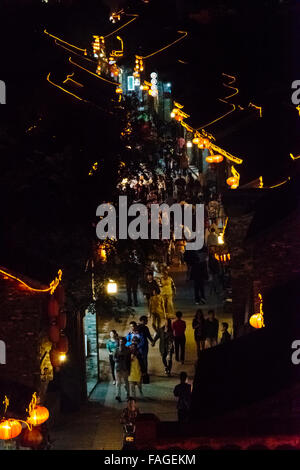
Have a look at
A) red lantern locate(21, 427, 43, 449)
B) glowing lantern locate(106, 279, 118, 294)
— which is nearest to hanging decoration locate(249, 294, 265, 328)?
red lantern locate(21, 427, 43, 449)

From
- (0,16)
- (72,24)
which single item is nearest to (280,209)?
(0,16)

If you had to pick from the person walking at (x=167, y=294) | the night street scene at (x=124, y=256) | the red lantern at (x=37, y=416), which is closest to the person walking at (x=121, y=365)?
the night street scene at (x=124, y=256)

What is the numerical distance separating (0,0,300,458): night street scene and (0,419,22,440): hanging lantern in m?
0.02

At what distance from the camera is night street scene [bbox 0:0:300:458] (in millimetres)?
10938

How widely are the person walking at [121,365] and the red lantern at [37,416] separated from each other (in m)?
6.20

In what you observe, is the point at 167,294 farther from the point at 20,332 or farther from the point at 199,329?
the point at 20,332

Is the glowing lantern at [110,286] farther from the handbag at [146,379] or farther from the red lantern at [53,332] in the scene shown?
the red lantern at [53,332]

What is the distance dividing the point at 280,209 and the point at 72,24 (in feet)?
31.8

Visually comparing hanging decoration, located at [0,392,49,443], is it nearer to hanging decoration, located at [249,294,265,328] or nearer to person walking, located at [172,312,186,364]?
hanging decoration, located at [249,294,265,328]

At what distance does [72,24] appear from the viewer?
2069 cm

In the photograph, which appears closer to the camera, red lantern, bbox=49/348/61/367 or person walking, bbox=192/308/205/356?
red lantern, bbox=49/348/61/367

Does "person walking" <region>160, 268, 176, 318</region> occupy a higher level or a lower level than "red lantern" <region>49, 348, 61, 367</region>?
higher

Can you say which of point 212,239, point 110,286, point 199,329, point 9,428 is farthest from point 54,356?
point 212,239

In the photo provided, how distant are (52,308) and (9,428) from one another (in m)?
2.04
